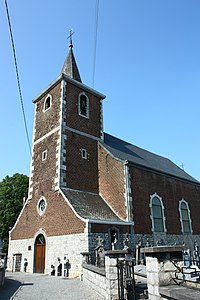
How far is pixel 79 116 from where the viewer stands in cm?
1881

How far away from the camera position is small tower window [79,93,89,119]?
1939 centimetres

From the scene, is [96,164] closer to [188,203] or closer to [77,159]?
[77,159]

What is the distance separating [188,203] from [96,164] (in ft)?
28.3

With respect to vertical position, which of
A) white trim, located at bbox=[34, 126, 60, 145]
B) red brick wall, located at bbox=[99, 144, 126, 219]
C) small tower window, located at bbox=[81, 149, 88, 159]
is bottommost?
red brick wall, located at bbox=[99, 144, 126, 219]

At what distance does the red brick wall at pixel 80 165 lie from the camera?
53.9 feet

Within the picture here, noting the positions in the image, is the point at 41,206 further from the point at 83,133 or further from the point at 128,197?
the point at 83,133

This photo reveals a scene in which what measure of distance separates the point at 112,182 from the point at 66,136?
4306 mm

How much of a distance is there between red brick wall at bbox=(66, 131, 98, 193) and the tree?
14.1 meters

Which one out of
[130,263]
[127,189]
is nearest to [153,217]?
[127,189]

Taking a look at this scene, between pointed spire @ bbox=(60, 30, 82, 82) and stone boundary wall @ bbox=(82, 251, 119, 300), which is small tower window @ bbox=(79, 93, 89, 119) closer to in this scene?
pointed spire @ bbox=(60, 30, 82, 82)

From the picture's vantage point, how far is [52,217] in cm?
1515

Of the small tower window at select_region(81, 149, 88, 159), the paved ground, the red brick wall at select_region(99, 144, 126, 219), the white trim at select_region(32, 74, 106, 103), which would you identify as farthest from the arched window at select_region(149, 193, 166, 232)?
the white trim at select_region(32, 74, 106, 103)

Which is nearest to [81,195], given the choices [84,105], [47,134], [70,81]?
[47,134]

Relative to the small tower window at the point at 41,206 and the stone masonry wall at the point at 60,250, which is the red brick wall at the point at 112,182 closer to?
the stone masonry wall at the point at 60,250
